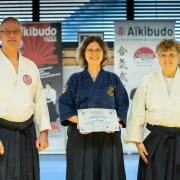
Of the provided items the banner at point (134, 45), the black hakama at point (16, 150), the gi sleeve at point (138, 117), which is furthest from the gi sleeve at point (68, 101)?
the banner at point (134, 45)

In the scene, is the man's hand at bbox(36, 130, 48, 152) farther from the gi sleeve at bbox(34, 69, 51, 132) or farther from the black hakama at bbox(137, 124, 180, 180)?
the black hakama at bbox(137, 124, 180, 180)

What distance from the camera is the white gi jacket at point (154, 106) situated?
130 inches

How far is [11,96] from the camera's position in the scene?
3.15m

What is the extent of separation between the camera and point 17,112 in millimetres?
3152

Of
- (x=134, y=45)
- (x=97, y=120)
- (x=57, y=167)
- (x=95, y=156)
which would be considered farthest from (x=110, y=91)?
(x=134, y=45)

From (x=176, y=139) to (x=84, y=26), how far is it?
5.10 metres

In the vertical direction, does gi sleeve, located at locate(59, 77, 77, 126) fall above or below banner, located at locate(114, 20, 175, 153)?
below

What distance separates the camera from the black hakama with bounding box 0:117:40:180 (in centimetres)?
316

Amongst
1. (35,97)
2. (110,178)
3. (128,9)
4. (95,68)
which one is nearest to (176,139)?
(110,178)

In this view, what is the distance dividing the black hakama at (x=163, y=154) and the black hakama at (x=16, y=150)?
104 cm

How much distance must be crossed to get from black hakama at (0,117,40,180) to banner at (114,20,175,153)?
3993mm

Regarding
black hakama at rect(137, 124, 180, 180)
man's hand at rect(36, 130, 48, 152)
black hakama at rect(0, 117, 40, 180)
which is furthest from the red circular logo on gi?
black hakama at rect(137, 124, 180, 180)

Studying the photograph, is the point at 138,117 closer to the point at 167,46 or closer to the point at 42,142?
the point at 167,46

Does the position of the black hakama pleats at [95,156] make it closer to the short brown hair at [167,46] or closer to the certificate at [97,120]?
the certificate at [97,120]
